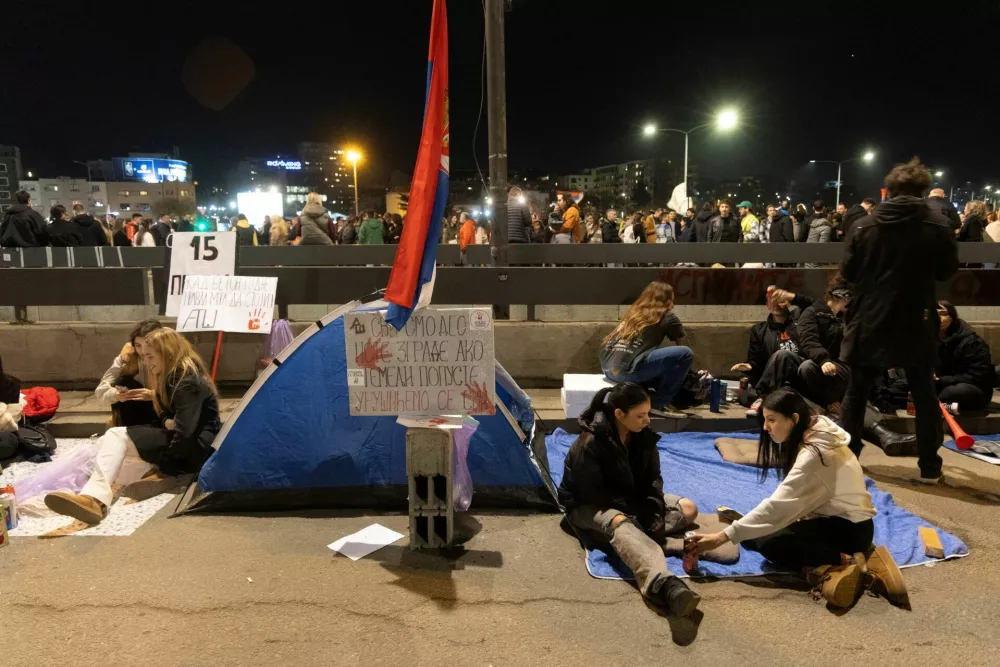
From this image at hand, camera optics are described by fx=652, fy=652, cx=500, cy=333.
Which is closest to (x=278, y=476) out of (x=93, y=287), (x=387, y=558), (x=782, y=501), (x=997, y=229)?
(x=387, y=558)

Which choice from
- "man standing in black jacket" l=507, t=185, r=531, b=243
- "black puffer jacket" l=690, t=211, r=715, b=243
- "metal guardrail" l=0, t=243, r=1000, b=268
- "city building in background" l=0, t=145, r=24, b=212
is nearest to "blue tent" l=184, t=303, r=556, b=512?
"metal guardrail" l=0, t=243, r=1000, b=268

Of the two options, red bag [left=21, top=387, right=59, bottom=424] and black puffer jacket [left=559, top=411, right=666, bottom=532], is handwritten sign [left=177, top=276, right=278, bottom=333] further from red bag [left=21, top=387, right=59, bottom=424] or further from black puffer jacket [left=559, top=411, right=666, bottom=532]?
black puffer jacket [left=559, top=411, right=666, bottom=532]

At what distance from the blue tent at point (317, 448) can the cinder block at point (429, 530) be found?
561 mm

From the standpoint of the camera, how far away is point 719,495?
15.7 ft

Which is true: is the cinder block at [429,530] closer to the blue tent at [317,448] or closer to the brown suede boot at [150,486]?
the blue tent at [317,448]

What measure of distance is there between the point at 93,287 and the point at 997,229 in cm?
1400

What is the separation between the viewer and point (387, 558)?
3844mm

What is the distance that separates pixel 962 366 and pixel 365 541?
549 centimetres

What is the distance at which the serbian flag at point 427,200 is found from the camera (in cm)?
394

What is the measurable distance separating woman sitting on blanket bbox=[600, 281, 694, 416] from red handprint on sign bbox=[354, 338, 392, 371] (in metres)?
2.58

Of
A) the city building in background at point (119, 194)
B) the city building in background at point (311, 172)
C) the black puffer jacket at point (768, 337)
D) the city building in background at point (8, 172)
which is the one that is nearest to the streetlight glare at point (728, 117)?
the black puffer jacket at point (768, 337)

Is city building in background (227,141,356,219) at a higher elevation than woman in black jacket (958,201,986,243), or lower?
higher

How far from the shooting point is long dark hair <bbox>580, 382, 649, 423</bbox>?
12.1 feet

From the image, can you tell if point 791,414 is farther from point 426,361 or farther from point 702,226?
point 702,226
